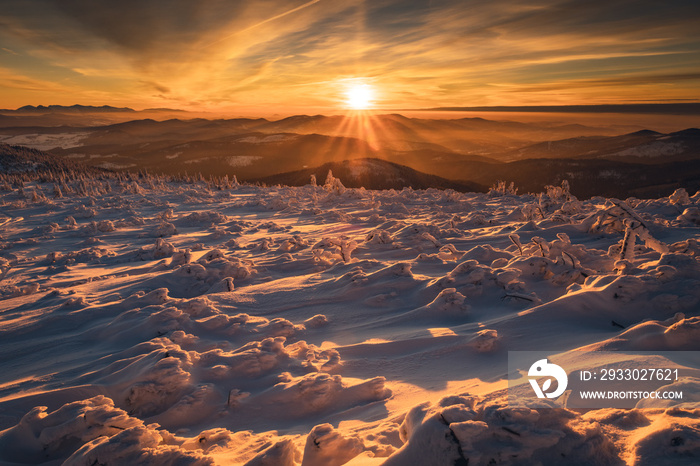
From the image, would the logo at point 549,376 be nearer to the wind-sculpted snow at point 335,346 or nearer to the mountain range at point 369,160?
the wind-sculpted snow at point 335,346

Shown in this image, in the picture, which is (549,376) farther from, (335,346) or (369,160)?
(369,160)

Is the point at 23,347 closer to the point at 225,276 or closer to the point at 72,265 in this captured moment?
the point at 225,276

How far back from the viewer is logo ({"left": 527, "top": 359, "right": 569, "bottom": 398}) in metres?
1.90

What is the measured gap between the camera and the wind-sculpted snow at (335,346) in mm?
1569

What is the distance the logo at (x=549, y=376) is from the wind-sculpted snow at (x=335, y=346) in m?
0.23

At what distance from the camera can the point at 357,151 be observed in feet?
401

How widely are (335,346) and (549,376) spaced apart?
1934 mm

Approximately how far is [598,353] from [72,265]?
848 centimetres

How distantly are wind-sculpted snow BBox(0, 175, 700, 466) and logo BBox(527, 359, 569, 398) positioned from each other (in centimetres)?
23

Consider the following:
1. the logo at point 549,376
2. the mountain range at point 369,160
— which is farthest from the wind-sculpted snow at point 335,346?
the mountain range at point 369,160

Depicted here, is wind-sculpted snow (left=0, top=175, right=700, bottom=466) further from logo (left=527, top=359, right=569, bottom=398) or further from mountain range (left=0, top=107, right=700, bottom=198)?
mountain range (left=0, top=107, right=700, bottom=198)

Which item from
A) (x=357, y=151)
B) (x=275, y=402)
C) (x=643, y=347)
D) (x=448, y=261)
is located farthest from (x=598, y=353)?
(x=357, y=151)

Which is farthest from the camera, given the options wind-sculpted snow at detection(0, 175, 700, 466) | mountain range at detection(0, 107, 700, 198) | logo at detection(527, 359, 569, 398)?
mountain range at detection(0, 107, 700, 198)

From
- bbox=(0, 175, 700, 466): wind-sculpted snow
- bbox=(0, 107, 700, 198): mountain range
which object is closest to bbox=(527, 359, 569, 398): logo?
bbox=(0, 175, 700, 466): wind-sculpted snow
